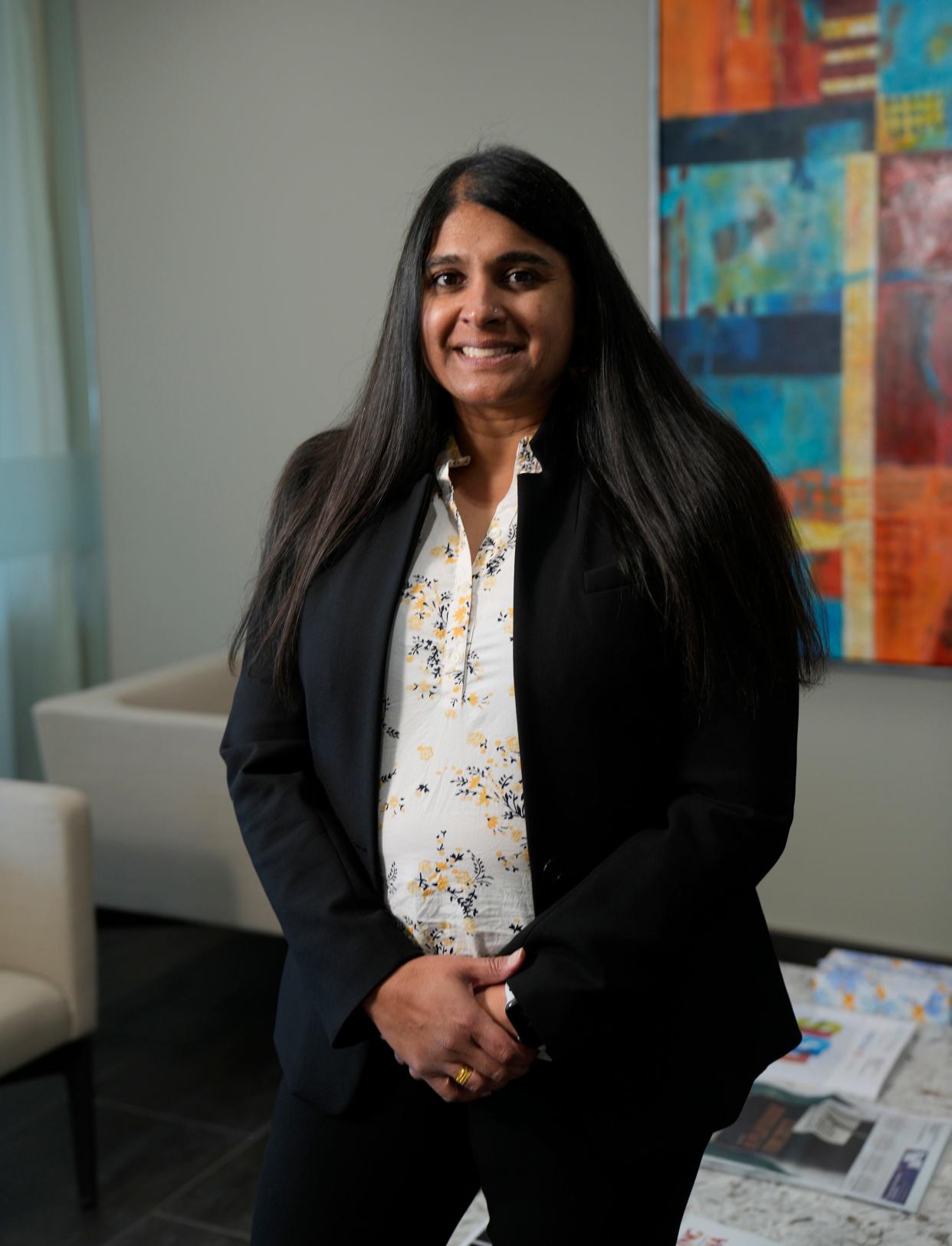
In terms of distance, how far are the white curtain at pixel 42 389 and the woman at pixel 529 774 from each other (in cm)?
306

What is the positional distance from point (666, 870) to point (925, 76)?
2602mm

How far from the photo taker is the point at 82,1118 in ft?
8.35

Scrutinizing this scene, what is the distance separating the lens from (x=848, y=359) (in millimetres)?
3371

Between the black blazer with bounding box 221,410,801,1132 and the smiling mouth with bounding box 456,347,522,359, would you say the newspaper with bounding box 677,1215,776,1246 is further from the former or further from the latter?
the smiling mouth with bounding box 456,347,522,359

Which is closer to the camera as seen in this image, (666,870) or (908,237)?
(666,870)

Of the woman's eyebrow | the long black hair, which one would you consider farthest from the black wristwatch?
the woman's eyebrow

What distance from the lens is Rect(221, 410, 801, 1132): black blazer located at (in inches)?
49.6

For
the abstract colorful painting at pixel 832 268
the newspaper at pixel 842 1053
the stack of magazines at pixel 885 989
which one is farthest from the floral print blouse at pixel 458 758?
the abstract colorful painting at pixel 832 268

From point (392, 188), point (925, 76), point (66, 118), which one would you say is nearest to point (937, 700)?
point (925, 76)

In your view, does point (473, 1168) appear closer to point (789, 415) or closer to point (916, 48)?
point (789, 415)

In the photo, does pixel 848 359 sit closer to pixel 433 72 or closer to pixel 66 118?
pixel 433 72

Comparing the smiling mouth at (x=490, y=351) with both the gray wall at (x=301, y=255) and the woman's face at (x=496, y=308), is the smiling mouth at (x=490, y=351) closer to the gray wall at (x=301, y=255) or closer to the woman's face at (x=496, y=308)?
the woman's face at (x=496, y=308)

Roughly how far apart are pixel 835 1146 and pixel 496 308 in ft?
4.25

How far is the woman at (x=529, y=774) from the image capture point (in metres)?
1.28
